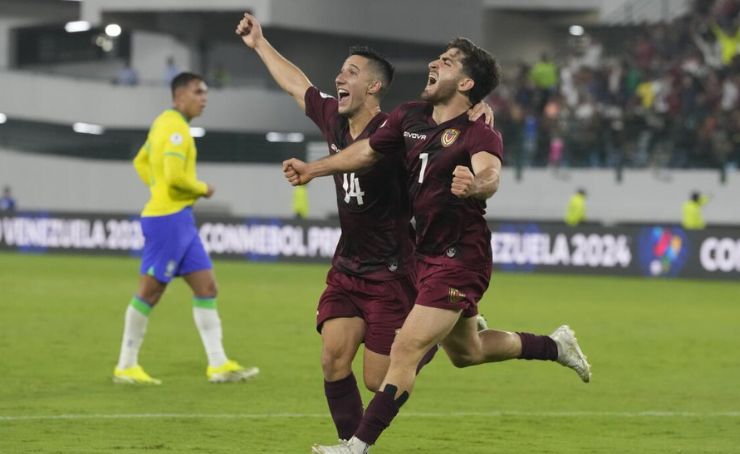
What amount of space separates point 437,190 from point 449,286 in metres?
0.52

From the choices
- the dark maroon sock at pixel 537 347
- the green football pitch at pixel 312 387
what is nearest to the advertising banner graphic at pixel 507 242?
the green football pitch at pixel 312 387

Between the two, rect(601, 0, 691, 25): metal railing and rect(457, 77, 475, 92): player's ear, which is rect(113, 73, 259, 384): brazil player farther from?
rect(601, 0, 691, 25): metal railing

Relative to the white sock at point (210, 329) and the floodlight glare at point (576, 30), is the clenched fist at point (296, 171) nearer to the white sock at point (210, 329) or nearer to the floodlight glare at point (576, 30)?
the white sock at point (210, 329)

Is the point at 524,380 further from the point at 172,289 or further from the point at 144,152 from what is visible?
the point at 172,289

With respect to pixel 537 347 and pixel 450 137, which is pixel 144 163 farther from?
pixel 450 137

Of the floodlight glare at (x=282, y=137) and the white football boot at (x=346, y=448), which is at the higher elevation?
the floodlight glare at (x=282, y=137)

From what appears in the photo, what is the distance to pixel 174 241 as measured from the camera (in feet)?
38.1

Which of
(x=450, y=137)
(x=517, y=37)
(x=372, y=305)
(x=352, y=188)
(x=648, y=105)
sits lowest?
(x=372, y=305)

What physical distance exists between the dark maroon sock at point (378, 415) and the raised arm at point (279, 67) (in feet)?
7.36

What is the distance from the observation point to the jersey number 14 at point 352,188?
8.04 meters

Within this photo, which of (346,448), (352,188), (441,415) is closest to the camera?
(346,448)

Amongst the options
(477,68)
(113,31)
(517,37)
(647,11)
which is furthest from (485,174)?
(113,31)

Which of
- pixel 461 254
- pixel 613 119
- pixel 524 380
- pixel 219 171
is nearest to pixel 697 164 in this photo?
pixel 613 119

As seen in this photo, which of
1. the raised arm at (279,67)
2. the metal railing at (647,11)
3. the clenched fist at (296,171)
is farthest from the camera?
the metal railing at (647,11)
